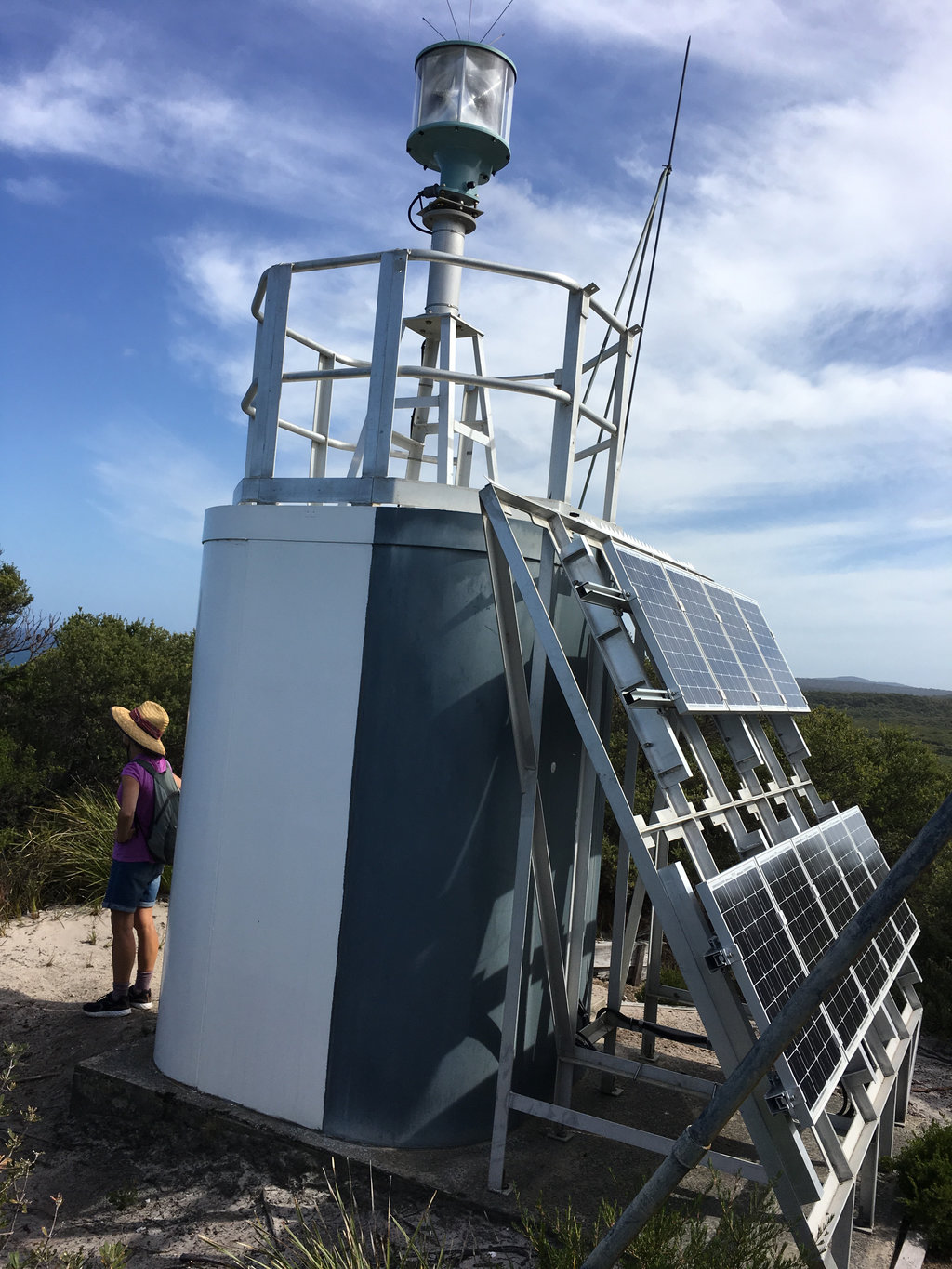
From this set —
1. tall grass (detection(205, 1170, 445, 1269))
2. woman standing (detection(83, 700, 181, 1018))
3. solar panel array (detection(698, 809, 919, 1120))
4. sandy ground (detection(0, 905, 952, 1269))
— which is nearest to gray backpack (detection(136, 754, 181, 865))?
woman standing (detection(83, 700, 181, 1018))

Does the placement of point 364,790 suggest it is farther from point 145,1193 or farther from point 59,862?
point 59,862

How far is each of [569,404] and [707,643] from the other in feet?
4.78

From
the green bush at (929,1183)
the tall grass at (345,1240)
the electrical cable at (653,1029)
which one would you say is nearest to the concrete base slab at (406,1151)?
the tall grass at (345,1240)

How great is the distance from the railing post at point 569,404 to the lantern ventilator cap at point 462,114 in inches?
58.0

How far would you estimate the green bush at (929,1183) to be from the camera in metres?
4.39

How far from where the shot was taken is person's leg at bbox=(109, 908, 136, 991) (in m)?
6.14

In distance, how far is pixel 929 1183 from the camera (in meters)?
4.65

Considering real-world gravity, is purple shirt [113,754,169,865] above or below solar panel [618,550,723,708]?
below

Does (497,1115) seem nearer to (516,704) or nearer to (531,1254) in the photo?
(531,1254)

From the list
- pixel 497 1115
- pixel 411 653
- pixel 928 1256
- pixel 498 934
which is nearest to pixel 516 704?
pixel 411 653

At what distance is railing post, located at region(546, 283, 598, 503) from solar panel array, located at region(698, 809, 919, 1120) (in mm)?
2136

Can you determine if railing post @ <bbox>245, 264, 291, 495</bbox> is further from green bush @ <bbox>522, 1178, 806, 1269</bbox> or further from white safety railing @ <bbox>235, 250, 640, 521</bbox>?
green bush @ <bbox>522, 1178, 806, 1269</bbox>

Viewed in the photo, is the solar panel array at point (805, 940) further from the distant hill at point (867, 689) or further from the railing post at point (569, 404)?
the distant hill at point (867, 689)

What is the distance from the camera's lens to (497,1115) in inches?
169
